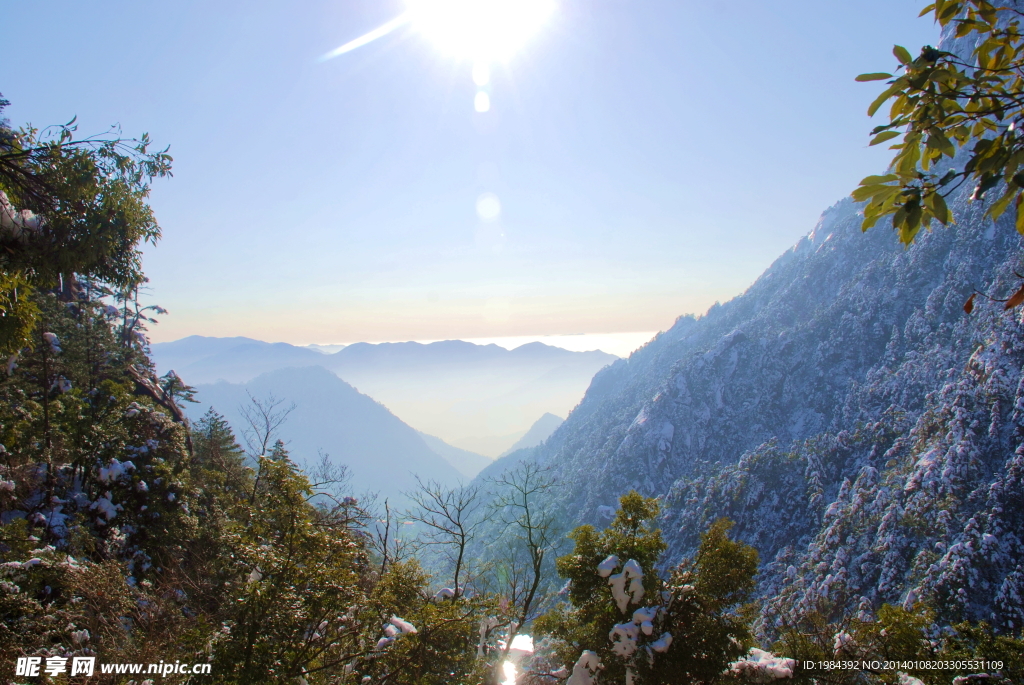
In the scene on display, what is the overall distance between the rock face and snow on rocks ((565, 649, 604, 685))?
176 feet

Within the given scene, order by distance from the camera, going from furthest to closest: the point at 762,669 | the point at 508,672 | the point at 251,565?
the point at 508,672 → the point at 762,669 → the point at 251,565

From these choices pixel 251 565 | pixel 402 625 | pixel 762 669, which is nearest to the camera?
pixel 251 565

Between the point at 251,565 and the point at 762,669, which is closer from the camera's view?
the point at 251,565

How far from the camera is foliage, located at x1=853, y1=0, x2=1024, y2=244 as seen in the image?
97.0 inches

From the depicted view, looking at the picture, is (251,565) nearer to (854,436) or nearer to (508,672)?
(508,672)

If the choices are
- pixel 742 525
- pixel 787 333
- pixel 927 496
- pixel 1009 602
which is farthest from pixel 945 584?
pixel 787 333

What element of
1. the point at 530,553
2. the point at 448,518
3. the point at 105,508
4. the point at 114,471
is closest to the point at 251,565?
the point at 448,518

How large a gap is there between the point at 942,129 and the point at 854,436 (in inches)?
5489

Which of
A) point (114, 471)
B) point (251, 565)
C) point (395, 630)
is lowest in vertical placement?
point (395, 630)

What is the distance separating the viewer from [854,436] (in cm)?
11394

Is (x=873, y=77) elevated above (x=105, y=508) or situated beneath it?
elevated above

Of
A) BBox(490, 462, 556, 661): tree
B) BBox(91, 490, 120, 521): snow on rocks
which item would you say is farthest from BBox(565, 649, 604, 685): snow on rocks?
BBox(91, 490, 120, 521): snow on rocks

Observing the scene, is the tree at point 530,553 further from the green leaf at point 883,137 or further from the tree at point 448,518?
the green leaf at point 883,137

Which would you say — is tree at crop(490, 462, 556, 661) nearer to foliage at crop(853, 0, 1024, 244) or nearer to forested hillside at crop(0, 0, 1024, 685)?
forested hillside at crop(0, 0, 1024, 685)
